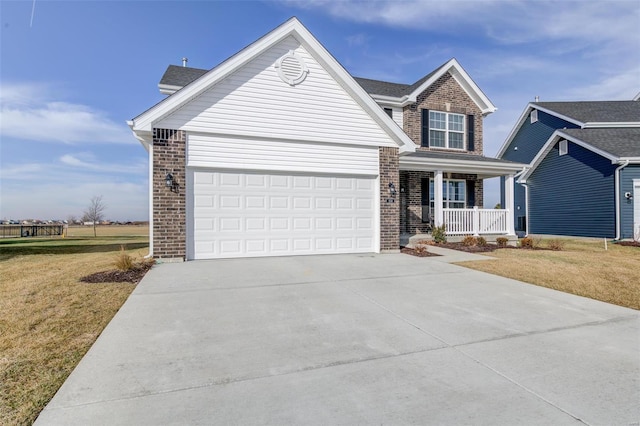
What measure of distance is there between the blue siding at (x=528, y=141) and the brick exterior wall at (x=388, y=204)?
15.9 meters

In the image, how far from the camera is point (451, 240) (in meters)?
13.0

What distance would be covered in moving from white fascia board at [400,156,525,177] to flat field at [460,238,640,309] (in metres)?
4.12

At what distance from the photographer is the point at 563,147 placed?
58.3ft

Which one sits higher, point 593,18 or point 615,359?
point 593,18

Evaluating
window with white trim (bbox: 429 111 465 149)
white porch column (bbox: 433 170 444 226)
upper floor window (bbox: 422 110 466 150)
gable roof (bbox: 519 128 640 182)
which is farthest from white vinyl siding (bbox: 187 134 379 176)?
gable roof (bbox: 519 128 640 182)

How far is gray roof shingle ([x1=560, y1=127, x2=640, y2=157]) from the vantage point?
15.1 m

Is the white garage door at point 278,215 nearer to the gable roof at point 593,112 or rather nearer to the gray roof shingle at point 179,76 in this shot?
the gray roof shingle at point 179,76

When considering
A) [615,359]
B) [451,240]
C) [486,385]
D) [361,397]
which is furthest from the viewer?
[451,240]

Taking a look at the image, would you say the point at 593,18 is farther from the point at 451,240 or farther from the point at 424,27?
the point at 451,240

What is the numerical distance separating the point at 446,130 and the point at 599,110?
14945 millimetres

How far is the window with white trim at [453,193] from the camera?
1479 cm

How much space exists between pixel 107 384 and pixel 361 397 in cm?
210

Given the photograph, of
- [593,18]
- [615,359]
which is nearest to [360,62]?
[593,18]

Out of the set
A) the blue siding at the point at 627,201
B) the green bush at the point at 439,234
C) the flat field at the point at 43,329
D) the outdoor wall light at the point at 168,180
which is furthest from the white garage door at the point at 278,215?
the blue siding at the point at 627,201
